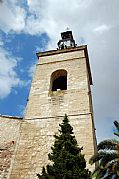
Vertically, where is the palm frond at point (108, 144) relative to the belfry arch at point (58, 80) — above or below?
below

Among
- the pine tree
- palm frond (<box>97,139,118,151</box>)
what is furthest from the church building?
the pine tree

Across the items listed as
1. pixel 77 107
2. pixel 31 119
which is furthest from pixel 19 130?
pixel 77 107

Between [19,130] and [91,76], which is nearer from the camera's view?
[19,130]

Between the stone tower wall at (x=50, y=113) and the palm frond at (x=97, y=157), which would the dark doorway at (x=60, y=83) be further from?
the palm frond at (x=97, y=157)

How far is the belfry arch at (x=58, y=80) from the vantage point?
16.2m

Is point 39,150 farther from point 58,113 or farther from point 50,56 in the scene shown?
point 50,56

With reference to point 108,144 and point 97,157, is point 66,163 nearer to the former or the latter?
point 97,157

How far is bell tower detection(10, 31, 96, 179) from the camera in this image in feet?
38.1

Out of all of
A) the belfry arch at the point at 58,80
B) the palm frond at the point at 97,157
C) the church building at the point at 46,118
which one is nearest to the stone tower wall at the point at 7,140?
the church building at the point at 46,118

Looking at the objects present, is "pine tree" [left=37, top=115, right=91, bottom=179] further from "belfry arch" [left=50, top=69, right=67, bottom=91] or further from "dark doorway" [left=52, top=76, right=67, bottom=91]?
"dark doorway" [left=52, top=76, right=67, bottom=91]

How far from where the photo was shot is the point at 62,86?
667 inches

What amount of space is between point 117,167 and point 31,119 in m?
4.52

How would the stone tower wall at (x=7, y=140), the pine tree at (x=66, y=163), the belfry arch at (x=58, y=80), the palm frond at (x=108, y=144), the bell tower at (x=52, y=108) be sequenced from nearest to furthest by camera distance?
the pine tree at (x=66, y=163)
the stone tower wall at (x=7, y=140)
the bell tower at (x=52, y=108)
the palm frond at (x=108, y=144)
the belfry arch at (x=58, y=80)

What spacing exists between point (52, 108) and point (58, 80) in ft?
11.8
